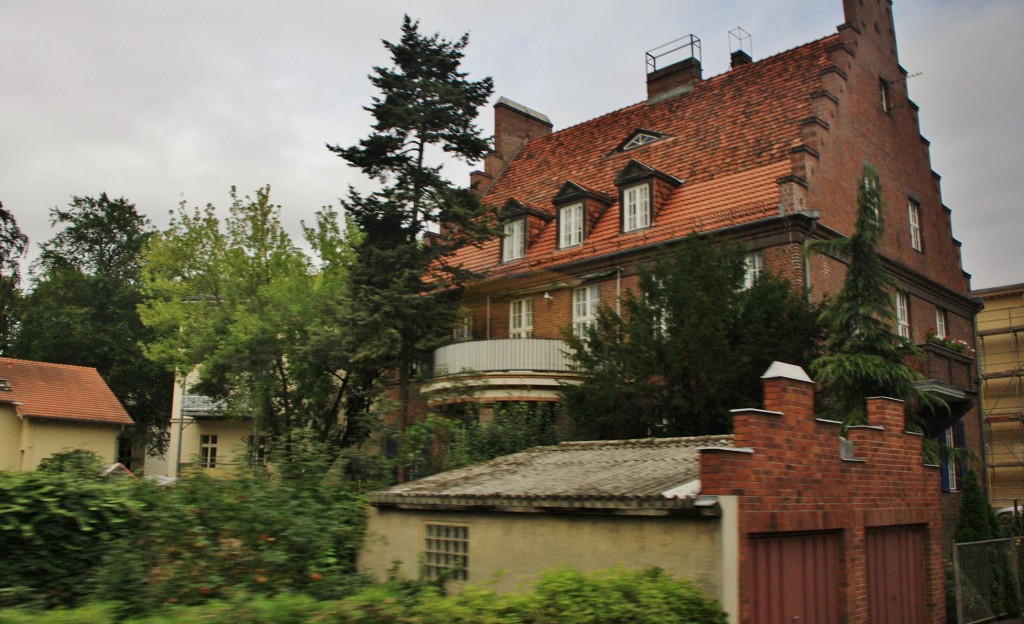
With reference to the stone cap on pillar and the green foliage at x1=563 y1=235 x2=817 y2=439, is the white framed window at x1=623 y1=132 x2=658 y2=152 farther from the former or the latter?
the stone cap on pillar

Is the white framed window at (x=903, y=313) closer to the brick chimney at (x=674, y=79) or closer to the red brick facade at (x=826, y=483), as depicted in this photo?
the brick chimney at (x=674, y=79)

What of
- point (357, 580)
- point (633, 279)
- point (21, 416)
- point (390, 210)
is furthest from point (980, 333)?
point (21, 416)

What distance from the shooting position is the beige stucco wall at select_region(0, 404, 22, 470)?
34.0 m

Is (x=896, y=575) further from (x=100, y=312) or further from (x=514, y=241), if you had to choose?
(x=100, y=312)

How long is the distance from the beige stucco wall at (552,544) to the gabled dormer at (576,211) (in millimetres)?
14529

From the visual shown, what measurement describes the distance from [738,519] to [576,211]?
18.8 meters

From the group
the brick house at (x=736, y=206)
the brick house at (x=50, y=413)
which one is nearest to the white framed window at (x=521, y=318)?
the brick house at (x=736, y=206)

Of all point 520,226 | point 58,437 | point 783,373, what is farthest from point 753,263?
point 58,437

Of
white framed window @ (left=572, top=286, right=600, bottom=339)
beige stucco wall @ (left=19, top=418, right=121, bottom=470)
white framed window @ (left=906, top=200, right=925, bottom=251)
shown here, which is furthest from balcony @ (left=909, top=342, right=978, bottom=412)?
beige stucco wall @ (left=19, top=418, right=121, bottom=470)

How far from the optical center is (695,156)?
26.5 metres

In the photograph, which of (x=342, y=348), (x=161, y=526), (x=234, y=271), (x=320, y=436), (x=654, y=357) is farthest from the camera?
(x=234, y=271)

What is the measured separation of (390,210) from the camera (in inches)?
962

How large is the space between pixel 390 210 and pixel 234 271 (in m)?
9.11

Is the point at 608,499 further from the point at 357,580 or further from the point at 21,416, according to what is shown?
the point at 21,416
